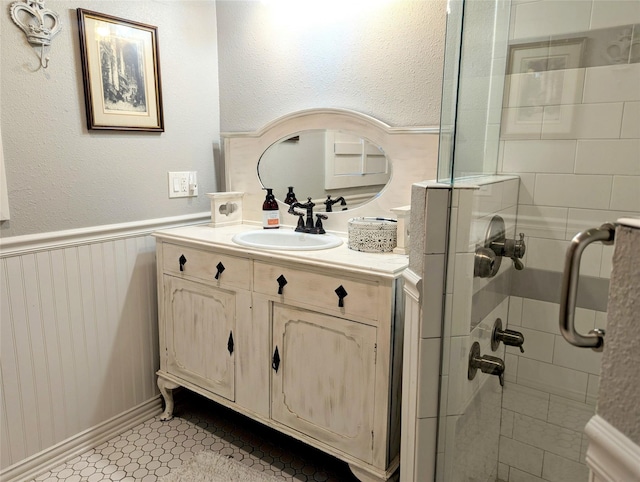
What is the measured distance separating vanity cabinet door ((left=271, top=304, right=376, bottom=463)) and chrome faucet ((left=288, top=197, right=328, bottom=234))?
441mm

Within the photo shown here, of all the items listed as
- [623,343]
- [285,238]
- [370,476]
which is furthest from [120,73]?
[623,343]

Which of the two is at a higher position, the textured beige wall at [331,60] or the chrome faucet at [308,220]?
the textured beige wall at [331,60]

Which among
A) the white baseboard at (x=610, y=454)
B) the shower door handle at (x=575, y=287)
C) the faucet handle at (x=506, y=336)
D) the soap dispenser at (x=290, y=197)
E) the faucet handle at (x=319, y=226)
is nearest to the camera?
the white baseboard at (x=610, y=454)

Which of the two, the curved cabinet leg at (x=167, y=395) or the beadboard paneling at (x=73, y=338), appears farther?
the curved cabinet leg at (x=167, y=395)

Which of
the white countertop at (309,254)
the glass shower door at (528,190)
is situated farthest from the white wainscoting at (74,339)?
the glass shower door at (528,190)

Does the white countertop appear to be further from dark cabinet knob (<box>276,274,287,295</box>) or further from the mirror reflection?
the mirror reflection

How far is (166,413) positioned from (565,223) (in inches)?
74.8

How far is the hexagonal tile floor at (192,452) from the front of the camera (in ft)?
5.94

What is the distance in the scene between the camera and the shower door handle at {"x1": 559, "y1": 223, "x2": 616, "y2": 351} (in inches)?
29.1

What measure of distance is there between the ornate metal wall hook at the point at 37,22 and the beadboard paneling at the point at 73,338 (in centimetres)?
77

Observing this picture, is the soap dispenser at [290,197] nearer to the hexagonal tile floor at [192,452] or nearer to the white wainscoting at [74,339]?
the white wainscoting at [74,339]

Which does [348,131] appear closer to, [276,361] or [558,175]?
[558,175]

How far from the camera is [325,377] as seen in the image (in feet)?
5.20

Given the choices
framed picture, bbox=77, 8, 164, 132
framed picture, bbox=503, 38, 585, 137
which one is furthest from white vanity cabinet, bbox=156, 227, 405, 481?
framed picture, bbox=503, 38, 585, 137
